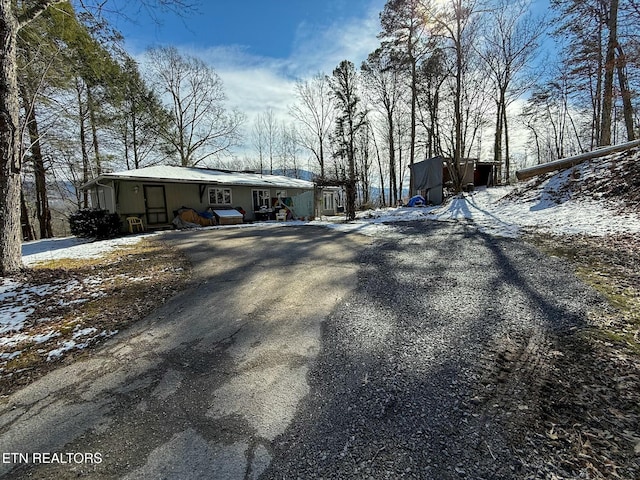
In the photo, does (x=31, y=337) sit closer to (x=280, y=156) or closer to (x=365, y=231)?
(x=365, y=231)

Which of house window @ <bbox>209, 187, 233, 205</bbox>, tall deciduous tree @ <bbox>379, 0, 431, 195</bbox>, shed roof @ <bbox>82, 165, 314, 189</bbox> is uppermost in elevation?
tall deciduous tree @ <bbox>379, 0, 431, 195</bbox>

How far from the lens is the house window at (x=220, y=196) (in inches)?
562

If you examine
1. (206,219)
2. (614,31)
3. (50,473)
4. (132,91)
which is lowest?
(50,473)

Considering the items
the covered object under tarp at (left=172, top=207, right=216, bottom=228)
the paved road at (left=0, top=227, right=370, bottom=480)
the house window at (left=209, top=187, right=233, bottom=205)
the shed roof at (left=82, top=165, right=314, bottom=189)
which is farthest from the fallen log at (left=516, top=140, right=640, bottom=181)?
the covered object under tarp at (left=172, top=207, right=216, bottom=228)

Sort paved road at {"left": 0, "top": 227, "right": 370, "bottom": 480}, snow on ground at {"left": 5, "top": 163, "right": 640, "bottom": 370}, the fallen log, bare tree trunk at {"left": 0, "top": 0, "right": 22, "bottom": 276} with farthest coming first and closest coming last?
1. the fallen log
2. bare tree trunk at {"left": 0, "top": 0, "right": 22, "bottom": 276}
3. snow on ground at {"left": 5, "top": 163, "right": 640, "bottom": 370}
4. paved road at {"left": 0, "top": 227, "right": 370, "bottom": 480}

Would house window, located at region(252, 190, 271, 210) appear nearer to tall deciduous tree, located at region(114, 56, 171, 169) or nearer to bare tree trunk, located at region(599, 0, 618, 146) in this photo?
tall deciduous tree, located at region(114, 56, 171, 169)

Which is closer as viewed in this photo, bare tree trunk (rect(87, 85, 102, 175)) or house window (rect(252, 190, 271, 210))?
bare tree trunk (rect(87, 85, 102, 175))

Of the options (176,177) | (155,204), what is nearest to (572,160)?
(176,177)

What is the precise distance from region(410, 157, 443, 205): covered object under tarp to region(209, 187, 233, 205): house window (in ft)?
34.1

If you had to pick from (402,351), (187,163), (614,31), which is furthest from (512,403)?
(187,163)

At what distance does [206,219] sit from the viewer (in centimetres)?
1312

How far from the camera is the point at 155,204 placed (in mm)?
12531

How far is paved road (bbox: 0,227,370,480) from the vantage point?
1456 mm

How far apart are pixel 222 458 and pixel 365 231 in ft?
24.3
